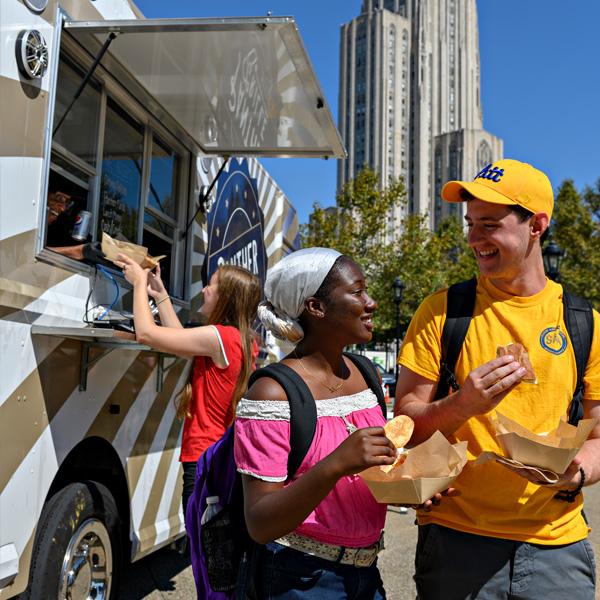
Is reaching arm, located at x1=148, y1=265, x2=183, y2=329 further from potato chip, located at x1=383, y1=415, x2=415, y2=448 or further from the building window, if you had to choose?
the building window

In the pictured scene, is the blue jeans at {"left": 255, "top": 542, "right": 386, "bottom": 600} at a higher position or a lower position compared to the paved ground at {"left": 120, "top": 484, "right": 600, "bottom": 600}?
higher

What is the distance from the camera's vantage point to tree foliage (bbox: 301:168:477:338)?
25.5 meters

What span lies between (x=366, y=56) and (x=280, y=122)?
4531 inches

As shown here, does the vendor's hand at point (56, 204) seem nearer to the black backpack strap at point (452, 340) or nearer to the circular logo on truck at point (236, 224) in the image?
the circular logo on truck at point (236, 224)

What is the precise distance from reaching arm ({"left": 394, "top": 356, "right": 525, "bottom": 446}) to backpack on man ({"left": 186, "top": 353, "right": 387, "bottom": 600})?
41 cm

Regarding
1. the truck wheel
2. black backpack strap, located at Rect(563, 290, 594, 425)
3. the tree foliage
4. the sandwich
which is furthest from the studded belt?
the tree foliage

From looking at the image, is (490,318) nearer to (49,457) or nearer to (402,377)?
(402,377)

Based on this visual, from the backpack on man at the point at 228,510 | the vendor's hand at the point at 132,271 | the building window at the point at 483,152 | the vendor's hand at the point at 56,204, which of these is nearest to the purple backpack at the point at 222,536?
the backpack on man at the point at 228,510

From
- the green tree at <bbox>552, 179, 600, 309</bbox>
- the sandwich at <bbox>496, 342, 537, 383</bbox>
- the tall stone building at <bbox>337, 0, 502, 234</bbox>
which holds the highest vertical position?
the tall stone building at <bbox>337, 0, 502, 234</bbox>

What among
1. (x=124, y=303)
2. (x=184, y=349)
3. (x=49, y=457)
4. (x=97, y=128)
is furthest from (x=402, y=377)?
(x=97, y=128)

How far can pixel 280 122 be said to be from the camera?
479 cm

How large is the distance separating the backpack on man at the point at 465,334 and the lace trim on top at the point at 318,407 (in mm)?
251

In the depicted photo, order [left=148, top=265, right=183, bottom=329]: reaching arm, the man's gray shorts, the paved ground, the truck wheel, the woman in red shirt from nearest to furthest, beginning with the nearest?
the man's gray shorts < the truck wheel < the woman in red shirt < [left=148, top=265, right=183, bottom=329]: reaching arm < the paved ground

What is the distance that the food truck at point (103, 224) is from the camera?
9.69 feet
